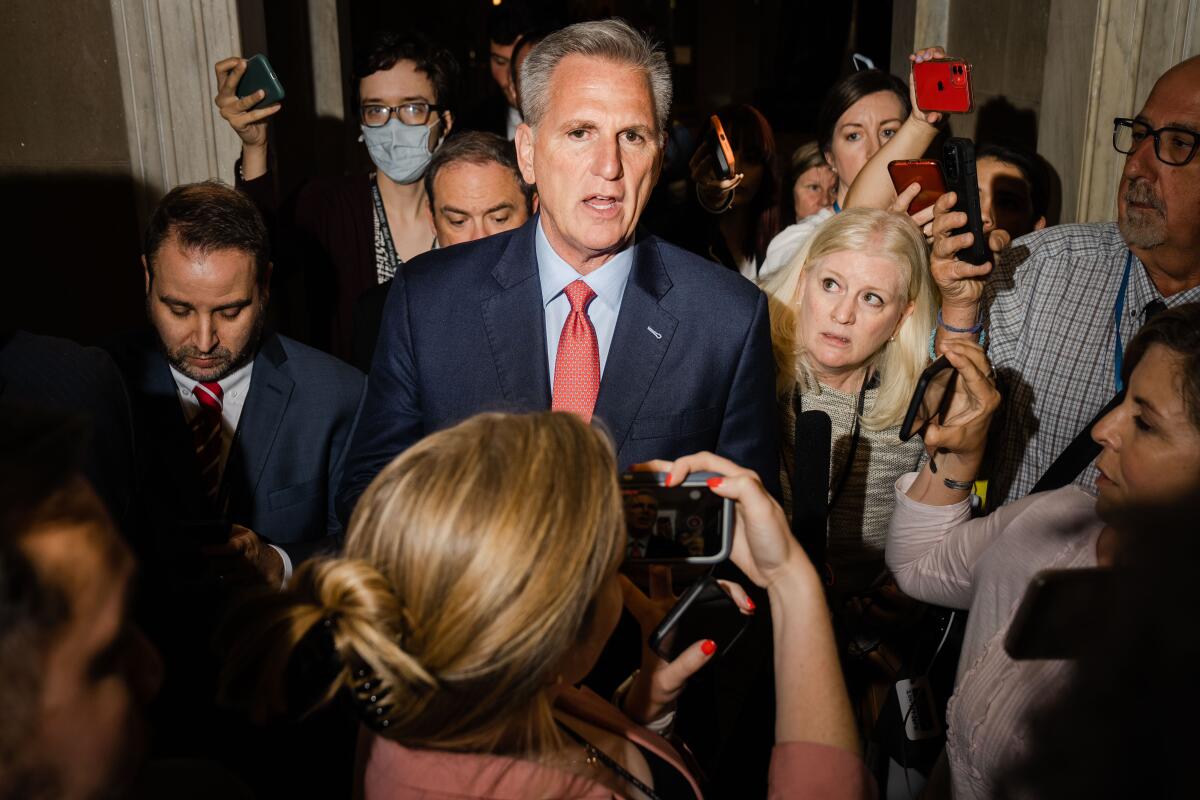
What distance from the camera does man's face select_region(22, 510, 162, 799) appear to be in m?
0.80

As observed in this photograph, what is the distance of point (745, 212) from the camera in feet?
12.4

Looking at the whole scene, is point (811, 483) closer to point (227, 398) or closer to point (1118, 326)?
point (1118, 326)

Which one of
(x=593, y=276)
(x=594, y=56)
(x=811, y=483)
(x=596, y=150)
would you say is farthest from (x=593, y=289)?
(x=811, y=483)

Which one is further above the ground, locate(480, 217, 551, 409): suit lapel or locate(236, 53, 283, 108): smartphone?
locate(236, 53, 283, 108): smartphone

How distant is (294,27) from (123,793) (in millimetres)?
4708

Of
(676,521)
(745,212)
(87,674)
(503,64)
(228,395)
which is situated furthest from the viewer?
(503,64)

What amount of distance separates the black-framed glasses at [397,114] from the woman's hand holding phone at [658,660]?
2308 millimetres

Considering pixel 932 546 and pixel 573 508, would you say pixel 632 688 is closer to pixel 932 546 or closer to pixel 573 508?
pixel 573 508

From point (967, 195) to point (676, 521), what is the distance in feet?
4.12

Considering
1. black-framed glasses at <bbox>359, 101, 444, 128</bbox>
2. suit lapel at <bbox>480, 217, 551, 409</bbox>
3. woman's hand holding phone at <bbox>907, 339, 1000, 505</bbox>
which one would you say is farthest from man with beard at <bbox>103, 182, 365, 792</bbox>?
woman's hand holding phone at <bbox>907, 339, 1000, 505</bbox>

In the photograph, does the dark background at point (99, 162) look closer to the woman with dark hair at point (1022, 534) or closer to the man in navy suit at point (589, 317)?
the man in navy suit at point (589, 317)

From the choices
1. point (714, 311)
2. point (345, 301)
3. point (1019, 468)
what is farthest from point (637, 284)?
point (345, 301)

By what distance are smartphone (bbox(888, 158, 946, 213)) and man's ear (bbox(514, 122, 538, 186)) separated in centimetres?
103

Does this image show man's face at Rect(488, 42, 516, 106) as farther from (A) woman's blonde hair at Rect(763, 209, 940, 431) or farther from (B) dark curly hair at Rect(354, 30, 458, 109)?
(A) woman's blonde hair at Rect(763, 209, 940, 431)
